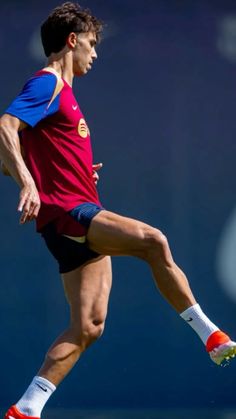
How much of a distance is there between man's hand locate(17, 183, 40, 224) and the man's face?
0.90 meters

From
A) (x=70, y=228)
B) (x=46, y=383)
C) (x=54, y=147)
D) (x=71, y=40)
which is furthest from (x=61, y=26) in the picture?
(x=46, y=383)

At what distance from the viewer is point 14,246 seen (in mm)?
6988

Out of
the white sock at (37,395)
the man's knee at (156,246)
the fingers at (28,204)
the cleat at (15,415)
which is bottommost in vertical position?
the cleat at (15,415)

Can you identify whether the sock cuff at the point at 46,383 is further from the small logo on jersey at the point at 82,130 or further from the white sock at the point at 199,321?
the small logo on jersey at the point at 82,130

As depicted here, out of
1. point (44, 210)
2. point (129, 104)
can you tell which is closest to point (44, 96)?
point (44, 210)

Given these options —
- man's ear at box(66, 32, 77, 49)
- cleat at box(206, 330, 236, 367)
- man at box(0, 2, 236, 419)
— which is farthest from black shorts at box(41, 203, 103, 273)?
man's ear at box(66, 32, 77, 49)

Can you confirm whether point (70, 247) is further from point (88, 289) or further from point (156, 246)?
point (156, 246)

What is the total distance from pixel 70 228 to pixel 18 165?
38 cm

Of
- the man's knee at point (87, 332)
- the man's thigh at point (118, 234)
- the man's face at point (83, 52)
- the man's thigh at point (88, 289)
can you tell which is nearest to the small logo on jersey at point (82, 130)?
the man's face at point (83, 52)

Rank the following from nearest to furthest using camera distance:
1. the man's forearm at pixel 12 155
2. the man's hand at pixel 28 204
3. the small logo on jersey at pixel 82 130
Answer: the man's hand at pixel 28 204 < the man's forearm at pixel 12 155 < the small logo on jersey at pixel 82 130

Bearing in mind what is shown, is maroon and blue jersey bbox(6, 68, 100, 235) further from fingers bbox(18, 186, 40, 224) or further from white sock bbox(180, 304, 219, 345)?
white sock bbox(180, 304, 219, 345)

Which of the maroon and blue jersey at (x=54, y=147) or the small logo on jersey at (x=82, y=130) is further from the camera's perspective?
the small logo on jersey at (x=82, y=130)

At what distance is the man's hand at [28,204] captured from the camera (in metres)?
4.38

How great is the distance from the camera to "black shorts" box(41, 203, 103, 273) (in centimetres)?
470
